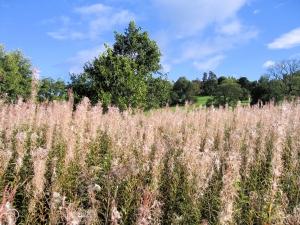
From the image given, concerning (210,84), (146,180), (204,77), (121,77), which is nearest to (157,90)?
(121,77)

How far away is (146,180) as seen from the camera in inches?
251

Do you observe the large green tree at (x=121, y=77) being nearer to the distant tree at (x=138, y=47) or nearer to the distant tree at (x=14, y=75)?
the distant tree at (x=138, y=47)

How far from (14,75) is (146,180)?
65556 millimetres

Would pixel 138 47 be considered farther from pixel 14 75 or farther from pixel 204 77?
pixel 204 77

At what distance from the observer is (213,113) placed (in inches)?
524

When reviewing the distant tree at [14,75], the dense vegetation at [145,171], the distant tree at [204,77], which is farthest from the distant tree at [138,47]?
the distant tree at [204,77]

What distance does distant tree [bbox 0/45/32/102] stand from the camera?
211ft

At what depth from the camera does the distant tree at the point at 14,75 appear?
6440 centimetres

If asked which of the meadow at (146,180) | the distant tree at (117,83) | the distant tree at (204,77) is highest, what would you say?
the distant tree at (204,77)

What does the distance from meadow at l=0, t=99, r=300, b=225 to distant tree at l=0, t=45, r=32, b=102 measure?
2120 inches

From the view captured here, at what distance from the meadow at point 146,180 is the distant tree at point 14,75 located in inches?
2120

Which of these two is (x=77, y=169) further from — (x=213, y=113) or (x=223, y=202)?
(x=213, y=113)

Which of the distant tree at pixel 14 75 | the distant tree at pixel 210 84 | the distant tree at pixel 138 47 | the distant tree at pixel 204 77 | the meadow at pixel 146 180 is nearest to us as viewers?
the meadow at pixel 146 180

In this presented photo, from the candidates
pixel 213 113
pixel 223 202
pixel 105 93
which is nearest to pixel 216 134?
pixel 213 113
